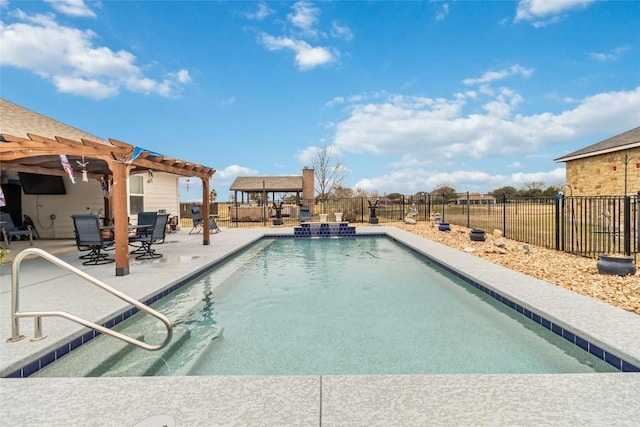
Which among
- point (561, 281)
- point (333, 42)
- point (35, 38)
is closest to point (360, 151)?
point (333, 42)

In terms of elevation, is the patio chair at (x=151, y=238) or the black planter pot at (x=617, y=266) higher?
the patio chair at (x=151, y=238)

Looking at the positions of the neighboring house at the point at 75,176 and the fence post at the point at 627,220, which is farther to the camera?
the fence post at the point at 627,220

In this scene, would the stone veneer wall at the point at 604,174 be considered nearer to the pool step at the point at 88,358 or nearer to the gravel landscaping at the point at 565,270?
the gravel landscaping at the point at 565,270

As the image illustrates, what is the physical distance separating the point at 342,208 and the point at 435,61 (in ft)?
30.0

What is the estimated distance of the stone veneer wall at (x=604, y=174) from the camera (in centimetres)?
1352

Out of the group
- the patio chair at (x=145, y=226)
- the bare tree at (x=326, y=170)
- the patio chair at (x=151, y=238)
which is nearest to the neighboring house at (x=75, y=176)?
the patio chair at (x=145, y=226)

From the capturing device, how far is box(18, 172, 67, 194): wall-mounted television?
1130cm

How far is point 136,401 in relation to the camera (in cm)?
224

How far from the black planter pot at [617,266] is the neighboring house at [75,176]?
828cm

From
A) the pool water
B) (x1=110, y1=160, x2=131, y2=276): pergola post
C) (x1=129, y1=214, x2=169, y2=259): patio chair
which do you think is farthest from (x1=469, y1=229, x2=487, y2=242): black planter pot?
(x1=110, y1=160, x2=131, y2=276): pergola post

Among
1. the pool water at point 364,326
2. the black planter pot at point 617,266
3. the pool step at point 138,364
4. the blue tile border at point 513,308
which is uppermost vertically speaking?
the black planter pot at point 617,266

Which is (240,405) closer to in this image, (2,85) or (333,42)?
(2,85)

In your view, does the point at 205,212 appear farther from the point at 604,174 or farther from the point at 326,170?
the point at 326,170

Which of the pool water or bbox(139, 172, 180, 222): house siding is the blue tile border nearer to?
the pool water
